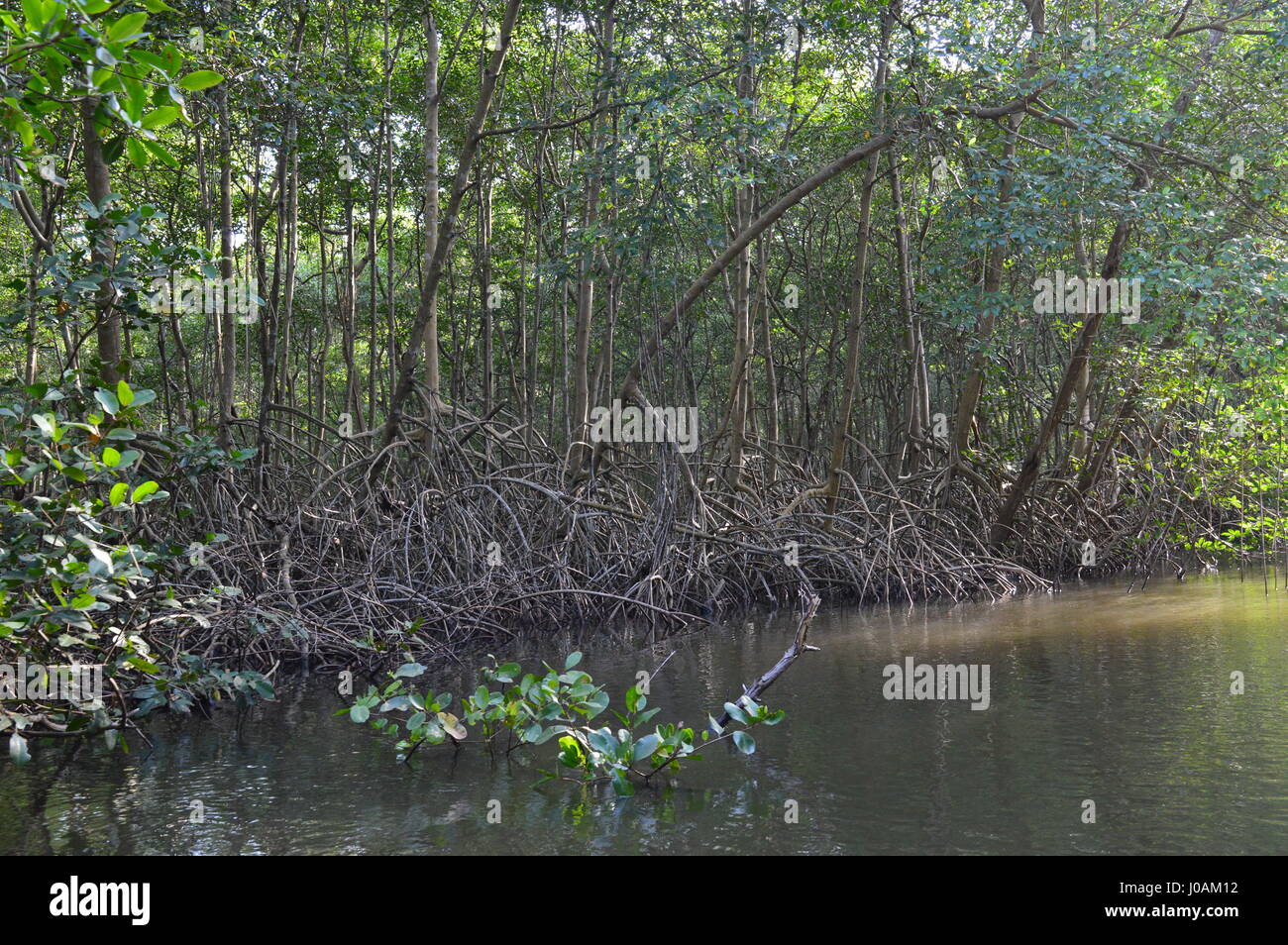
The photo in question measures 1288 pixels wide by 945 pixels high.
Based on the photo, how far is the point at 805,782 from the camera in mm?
2814

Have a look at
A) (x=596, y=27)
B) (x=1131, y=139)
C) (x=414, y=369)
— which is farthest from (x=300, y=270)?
(x=1131, y=139)

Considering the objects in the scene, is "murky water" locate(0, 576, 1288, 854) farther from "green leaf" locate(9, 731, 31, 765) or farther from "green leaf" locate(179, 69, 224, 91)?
"green leaf" locate(179, 69, 224, 91)

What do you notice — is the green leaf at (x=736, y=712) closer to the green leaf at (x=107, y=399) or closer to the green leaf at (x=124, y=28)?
the green leaf at (x=107, y=399)

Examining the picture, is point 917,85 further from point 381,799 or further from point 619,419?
point 381,799

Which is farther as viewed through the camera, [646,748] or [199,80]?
[646,748]

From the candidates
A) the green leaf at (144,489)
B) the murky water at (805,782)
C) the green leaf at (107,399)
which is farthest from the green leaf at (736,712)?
the green leaf at (107,399)

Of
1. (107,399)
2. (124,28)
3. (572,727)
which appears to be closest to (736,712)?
(572,727)

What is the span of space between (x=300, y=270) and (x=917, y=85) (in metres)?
12.8

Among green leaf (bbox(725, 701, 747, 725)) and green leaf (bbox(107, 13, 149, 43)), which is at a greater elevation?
green leaf (bbox(107, 13, 149, 43))

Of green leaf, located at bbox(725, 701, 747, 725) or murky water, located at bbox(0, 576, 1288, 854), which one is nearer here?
murky water, located at bbox(0, 576, 1288, 854)

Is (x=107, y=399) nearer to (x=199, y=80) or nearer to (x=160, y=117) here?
(x=160, y=117)

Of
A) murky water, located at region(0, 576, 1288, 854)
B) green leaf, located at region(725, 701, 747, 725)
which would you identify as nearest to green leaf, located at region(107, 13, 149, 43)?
murky water, located at region(0, 576, 1288, 854)

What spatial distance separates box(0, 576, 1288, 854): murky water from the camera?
7.88ft

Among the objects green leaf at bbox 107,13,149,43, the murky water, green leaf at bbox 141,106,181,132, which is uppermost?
green leaf at bbox 107,13,149,43
